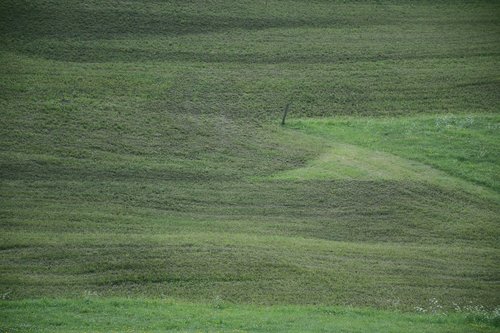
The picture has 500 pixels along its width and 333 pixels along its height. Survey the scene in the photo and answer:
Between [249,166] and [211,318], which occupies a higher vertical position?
[211,318]

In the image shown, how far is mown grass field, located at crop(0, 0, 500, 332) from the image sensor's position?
2975cm

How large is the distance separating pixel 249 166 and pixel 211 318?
870 inches

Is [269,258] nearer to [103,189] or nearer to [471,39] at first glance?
[103,189]

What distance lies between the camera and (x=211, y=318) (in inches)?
1022

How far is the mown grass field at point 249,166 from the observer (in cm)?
2975

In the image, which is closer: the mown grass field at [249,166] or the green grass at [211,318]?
the green grass at [211,318]

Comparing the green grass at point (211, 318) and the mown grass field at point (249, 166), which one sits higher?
the green grass at point (211, 318)

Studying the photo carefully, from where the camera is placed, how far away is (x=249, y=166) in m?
47.1

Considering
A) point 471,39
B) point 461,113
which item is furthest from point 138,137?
point 471,39

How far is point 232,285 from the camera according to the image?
101 ft

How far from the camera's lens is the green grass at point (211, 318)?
24547 mm

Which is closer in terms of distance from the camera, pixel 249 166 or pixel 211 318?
pixel 211 318

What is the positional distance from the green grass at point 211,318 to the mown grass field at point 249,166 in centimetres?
14

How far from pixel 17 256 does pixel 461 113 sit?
41922mm
